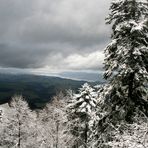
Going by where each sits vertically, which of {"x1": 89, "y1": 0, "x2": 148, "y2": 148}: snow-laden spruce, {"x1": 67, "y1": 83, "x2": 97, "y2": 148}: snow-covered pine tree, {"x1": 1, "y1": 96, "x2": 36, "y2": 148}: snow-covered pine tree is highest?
{"x1": 89, "y1": 0, "x2": 148, "y2": 148}: snow-laden spruce

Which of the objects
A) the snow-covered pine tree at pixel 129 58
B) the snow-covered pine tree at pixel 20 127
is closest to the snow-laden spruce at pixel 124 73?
the snow-covered pine tree at pixel 129 58

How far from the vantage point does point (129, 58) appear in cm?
1641

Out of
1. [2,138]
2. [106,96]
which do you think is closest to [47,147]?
[2,138]

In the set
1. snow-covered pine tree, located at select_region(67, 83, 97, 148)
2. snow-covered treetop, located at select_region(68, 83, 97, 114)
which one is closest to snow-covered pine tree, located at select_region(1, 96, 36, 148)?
snow-covered pine tree, located at select_region(67, 83, 97, 148)

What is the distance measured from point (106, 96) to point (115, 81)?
38.0 inches

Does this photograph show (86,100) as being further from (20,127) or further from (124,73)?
(124,73)

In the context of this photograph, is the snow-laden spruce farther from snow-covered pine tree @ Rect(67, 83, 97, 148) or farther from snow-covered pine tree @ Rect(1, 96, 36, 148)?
snow-covered pine tree @ Rect(1, 96, 36, 148)

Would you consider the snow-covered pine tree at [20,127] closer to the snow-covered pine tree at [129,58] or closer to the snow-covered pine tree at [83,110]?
the snow-covered pine tree at [83,110]

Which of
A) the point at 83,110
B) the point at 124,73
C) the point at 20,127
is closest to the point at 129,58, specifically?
the point at 124,73

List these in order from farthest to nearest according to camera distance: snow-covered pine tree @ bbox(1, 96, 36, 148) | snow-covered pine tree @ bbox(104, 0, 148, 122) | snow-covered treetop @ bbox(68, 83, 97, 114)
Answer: snow-covered pine tree @ bbox(1, 96, 36, 148) < snow-covered treetop @ bbox(68, 83, 97, 114) < snow-covered pine tree @ bbox(104, 0, 148, 122)

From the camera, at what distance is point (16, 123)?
4616cm

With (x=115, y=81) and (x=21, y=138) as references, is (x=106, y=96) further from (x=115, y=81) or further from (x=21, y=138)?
(x=21, y=138)

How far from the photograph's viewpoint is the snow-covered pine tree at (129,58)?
53.0 feet

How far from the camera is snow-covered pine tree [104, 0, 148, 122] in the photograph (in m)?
16.2
